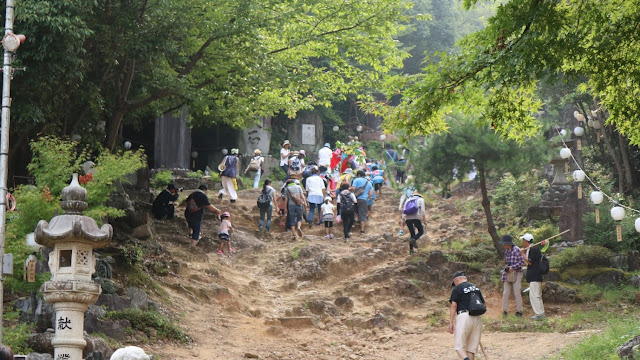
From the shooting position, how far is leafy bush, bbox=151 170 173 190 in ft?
83.4

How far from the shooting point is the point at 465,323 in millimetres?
11258

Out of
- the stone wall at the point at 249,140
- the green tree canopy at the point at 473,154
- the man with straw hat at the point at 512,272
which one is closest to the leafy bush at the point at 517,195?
the green tree canopy at the point at 473,154

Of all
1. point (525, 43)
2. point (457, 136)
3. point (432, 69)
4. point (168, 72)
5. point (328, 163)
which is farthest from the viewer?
point (328, 163)

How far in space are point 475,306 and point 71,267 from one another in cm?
549

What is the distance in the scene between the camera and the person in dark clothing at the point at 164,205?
20047 millimetres

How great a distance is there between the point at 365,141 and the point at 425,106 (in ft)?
97.9

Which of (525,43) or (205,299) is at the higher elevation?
(525,43)

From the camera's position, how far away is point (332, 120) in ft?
132

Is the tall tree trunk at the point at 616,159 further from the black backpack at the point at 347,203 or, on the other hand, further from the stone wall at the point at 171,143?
the stone wall at the point at 171,143

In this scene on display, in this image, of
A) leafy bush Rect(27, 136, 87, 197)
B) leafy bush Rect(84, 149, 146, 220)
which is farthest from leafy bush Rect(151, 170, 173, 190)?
leafy bush Rect(27, 136, 87, 197)

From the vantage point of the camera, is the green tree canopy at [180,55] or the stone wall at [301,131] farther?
the stone wall at [301,131]

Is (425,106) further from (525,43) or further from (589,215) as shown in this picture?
(589,215)

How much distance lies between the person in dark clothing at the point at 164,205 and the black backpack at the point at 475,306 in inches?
420

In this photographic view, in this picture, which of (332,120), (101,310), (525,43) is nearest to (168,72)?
(101,310)
